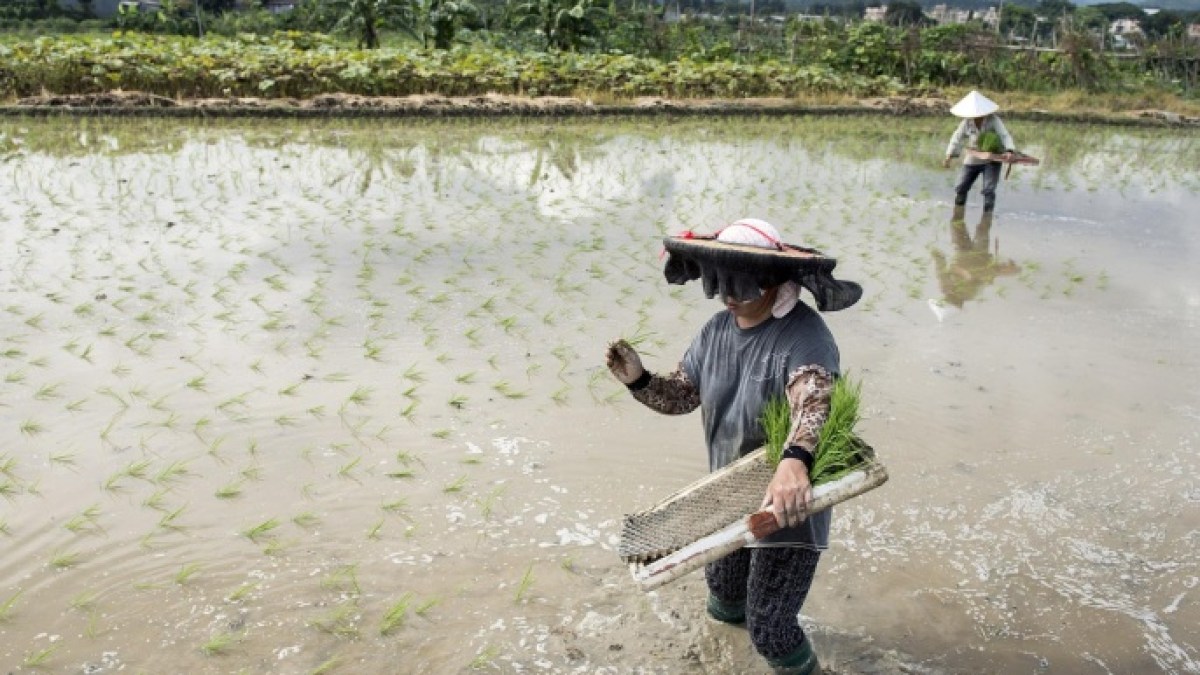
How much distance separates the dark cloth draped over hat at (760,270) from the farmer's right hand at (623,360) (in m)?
0.25

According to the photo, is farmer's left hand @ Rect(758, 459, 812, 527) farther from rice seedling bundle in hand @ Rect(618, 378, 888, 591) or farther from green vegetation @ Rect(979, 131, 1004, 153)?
green vegetation @ Rect(979, 131, 1004, 153)

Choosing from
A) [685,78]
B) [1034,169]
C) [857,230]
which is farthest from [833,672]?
[685,78]

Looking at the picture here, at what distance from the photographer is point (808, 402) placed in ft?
6.15

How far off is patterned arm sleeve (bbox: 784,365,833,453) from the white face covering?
0.45 feet

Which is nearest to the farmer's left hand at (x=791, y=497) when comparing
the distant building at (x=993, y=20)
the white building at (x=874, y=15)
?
the white building at (x=874, y=15)

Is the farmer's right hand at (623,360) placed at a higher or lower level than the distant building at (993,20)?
lower

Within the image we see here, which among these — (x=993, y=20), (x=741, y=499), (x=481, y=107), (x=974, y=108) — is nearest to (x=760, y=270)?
(x=741, y=499)

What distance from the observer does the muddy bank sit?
12203 mm

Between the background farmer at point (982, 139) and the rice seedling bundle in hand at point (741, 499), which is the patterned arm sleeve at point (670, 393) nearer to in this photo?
the rice seedling bundle in hand at point (741, 499)

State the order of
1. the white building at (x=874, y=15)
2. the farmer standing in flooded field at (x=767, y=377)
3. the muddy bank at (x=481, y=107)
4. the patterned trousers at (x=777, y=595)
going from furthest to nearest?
the white building at (x=874, y=15) < the muddy bank at (x=481, y=107) < the patterned trousers at (x=777, y=595) < the farmer standing in flooded field at (x=767, y=377)

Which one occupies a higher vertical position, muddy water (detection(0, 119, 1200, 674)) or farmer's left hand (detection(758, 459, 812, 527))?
farmer's left hand (detection(758, 459, 812, 527))

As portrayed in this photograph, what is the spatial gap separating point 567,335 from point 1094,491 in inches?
102

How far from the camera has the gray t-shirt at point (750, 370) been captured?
1959 mm

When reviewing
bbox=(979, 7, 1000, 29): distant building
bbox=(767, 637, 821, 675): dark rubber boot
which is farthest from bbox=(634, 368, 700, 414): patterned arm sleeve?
bbox=(979, 7, 1000, 29): distant building
